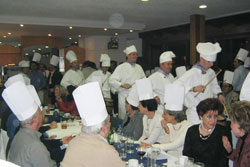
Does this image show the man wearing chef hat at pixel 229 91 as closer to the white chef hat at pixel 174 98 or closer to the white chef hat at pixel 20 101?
the white chef hat at pixel 174 98

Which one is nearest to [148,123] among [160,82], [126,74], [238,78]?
[160,82]

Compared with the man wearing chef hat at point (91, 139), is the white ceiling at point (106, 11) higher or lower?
higher

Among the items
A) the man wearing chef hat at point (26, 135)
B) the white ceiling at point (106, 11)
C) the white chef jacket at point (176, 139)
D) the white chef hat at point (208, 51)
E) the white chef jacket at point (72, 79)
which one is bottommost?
the white chef jacket at point (176, 139)

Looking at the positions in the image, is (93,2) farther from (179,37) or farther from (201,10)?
(179,37)

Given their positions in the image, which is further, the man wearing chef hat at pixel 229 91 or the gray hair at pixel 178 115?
the man wearing chef hat at pixel 229 91

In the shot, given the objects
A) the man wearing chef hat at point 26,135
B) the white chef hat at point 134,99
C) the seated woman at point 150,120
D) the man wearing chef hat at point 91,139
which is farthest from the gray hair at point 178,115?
the man wearing chef hat at point 26,135

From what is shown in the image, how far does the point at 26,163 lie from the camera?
6.48 ft

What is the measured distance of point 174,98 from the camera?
3146 mm

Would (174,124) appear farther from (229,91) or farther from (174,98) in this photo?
(229,91)

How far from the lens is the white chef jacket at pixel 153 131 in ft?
10.5

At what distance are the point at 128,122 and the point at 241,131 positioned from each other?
192 cm

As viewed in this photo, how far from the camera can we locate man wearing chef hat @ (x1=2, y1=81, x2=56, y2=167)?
1978 mm

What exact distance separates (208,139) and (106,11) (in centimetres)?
481

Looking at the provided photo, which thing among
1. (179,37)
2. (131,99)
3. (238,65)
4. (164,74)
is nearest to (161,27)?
(179,37)
